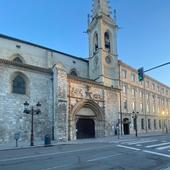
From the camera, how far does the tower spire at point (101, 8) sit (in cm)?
3828

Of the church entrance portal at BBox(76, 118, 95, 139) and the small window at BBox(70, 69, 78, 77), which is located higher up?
the small window at BBox(70, 69, 78, 77)

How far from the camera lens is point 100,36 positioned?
36.8 meters

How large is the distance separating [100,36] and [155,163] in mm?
29549

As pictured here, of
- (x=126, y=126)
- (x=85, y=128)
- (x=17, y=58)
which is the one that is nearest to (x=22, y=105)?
(x=17, y=58)

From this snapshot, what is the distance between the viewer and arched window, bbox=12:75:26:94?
78.7 ft

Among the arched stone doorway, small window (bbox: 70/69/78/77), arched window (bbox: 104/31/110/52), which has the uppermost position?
arched window (bbox: 104/31/110/52)

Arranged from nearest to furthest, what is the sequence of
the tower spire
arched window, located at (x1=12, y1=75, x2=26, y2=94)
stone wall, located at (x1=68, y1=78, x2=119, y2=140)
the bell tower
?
arched window, located at (x1=12, y1=75, x2=26, y2=94), stone wall, located at (x1=68, y1=78, x2=119, y2=140), the bell tower, the tower spire

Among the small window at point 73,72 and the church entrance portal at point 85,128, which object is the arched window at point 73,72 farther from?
the church entrance portal at point 85,128

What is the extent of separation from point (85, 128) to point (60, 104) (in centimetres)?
689

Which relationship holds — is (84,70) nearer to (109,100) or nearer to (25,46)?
(109,100)

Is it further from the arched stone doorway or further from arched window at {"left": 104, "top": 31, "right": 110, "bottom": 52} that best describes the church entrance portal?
arched window at {"left": 104, "top": 31, "right": 110, "bottom": 52}

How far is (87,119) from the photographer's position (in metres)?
30.9

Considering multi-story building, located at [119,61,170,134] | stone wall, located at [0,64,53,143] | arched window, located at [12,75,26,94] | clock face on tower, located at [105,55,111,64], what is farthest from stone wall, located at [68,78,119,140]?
arched window, located at [12,75,26,94]

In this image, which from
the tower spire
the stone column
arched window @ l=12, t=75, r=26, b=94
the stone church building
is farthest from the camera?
the tower spire
